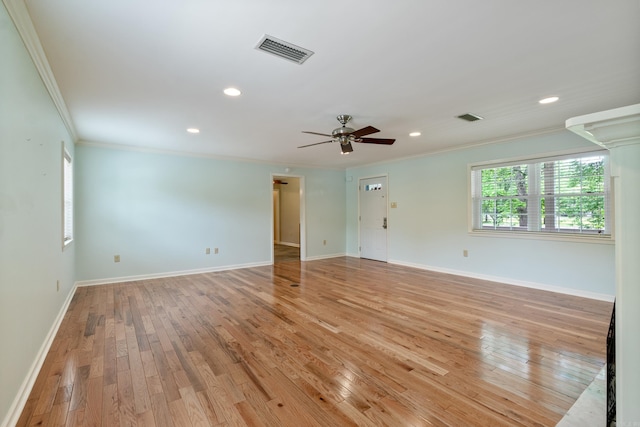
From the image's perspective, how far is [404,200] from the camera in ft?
20.9

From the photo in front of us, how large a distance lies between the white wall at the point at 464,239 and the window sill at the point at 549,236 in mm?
59

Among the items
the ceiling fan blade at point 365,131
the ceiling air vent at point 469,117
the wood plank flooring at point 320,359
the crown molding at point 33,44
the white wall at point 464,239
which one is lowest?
the wood plank flooring at point 320,359

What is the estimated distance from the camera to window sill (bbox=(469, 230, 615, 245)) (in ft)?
12.8

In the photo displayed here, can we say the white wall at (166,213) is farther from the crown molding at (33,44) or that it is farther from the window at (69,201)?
the crown molding at (33,44)

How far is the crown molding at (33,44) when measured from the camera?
1640mm

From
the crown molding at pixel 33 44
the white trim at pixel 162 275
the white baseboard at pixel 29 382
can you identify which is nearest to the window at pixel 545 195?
the white trim at pixel 162 275

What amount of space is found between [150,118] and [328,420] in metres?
3.76

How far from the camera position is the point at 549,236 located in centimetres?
433

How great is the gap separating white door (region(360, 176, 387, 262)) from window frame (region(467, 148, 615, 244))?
78.2 inches

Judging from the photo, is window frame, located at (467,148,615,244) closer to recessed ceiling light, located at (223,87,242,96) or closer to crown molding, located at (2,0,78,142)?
recessed ceiling light, located at (223,87,242,96)

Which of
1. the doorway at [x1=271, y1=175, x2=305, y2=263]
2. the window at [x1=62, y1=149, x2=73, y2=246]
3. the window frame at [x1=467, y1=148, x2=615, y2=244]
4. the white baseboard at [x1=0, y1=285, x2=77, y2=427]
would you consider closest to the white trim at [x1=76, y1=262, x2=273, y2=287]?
the window at [x1=62, y1=149, x2=73, y2=246]

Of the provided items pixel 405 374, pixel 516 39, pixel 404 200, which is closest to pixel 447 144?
pixel 404 200

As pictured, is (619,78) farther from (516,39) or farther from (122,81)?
(122,81)

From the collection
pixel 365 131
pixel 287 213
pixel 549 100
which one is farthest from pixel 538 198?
pixel 287 213
